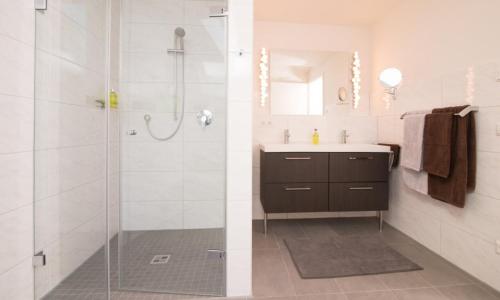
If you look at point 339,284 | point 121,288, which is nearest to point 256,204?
point 339,284

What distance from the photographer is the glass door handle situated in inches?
64.1

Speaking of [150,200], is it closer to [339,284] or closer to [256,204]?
[339,284]

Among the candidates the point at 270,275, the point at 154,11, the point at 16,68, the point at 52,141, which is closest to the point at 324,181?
the point at 270,275

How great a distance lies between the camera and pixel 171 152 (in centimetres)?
169

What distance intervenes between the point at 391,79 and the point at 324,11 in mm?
1003

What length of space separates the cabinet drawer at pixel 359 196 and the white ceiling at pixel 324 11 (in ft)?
5.96

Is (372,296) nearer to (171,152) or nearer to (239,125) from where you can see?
(239,125)

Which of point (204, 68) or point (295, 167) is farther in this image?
point (295, 167)

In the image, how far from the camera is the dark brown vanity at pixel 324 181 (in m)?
2.57

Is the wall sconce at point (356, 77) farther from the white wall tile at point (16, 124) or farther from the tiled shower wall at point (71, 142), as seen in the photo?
the white wall tile at point (16, 124)

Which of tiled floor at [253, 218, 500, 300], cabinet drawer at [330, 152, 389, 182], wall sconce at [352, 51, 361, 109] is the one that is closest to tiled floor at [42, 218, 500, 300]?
tiled floor at [253, 218, 500, 300]

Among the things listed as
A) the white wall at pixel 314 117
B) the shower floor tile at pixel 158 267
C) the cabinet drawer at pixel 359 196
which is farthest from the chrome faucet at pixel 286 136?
the shower floor tile at pixel 158 267

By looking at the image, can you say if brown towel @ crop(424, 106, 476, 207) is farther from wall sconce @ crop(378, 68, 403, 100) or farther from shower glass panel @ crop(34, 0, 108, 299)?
shower glass panel @ crop(34, 0, 108, 299)

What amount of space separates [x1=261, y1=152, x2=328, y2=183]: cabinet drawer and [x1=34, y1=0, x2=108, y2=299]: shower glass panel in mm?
1433
